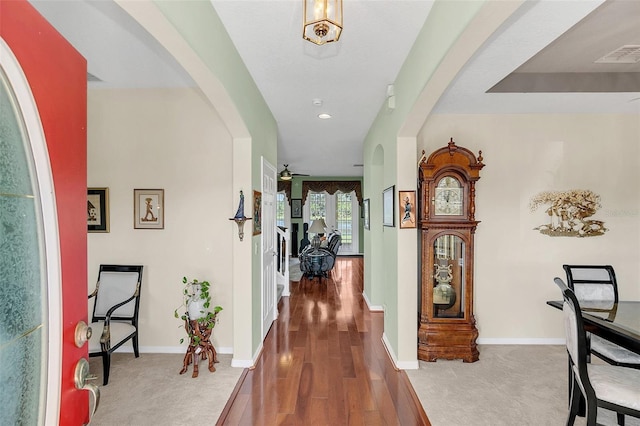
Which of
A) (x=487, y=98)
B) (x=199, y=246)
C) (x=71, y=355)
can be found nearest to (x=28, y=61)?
(x=71, y=355)

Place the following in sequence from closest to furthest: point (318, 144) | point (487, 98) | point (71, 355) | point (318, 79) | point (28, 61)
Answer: point (28, 61) → point (71, 355) → point (318, 79) → point (487, 98) → point (318, 144)

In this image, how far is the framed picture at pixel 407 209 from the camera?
3084 mm

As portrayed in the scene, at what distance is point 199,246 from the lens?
3.40 metres

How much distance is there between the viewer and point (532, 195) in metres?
3.71

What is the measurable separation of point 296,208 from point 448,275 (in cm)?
756

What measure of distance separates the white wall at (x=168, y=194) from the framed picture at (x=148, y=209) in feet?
0.17

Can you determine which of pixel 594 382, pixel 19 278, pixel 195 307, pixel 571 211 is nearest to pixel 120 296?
pixel 195 307

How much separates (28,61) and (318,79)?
102 inches

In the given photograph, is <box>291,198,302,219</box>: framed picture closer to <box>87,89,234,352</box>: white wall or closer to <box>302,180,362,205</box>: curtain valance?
<box>302,180,362,205</box>: curtain valance

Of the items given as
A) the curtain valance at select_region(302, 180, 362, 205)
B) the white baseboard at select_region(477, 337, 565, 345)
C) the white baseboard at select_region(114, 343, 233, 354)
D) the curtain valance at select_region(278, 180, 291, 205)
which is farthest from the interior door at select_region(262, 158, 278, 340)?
the curtain valance at select_region(302, 180, 362, 205)

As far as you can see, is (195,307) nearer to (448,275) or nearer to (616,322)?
(448,275)

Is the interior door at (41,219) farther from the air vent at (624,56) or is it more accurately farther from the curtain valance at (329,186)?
the curtain valance at (329,186)

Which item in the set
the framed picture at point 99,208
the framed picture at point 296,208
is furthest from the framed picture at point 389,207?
the framed picture at point 296,208

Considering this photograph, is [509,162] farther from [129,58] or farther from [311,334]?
[129,58]
